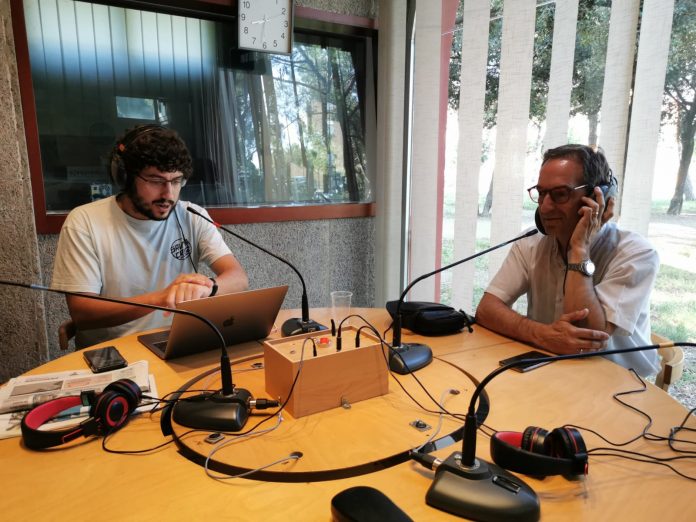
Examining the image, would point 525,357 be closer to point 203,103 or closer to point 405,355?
point 405,355

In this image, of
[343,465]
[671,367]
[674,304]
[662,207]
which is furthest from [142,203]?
[674,304]

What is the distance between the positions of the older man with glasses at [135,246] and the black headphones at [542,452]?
975 mm

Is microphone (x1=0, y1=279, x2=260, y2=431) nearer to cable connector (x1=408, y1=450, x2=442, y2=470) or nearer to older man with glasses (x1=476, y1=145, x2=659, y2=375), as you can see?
cable connector (x1=408, y1=450, x2=442, y2=470)

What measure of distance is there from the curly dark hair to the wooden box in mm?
927

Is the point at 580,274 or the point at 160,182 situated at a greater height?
the point at 160,182

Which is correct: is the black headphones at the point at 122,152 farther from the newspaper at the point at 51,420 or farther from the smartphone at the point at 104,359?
the newspaper at the point at 51,420

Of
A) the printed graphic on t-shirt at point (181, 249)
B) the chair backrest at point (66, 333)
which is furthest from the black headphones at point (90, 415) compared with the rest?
the printed graphic on t-shirt at point (181, 249)

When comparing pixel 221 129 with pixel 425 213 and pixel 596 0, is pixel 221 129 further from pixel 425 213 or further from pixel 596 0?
pixel 596 0

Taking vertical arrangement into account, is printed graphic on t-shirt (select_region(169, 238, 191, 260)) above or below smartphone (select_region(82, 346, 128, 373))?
above

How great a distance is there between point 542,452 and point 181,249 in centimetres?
160

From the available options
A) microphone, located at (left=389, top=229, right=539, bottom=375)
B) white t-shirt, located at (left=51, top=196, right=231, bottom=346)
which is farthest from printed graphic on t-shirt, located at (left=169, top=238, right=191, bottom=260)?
microphone, located at (left=389, top=229, right=539, bottom=375)

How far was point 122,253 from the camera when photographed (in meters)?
1.80

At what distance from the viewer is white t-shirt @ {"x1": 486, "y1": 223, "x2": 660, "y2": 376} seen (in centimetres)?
144

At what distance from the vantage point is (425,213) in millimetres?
2822
